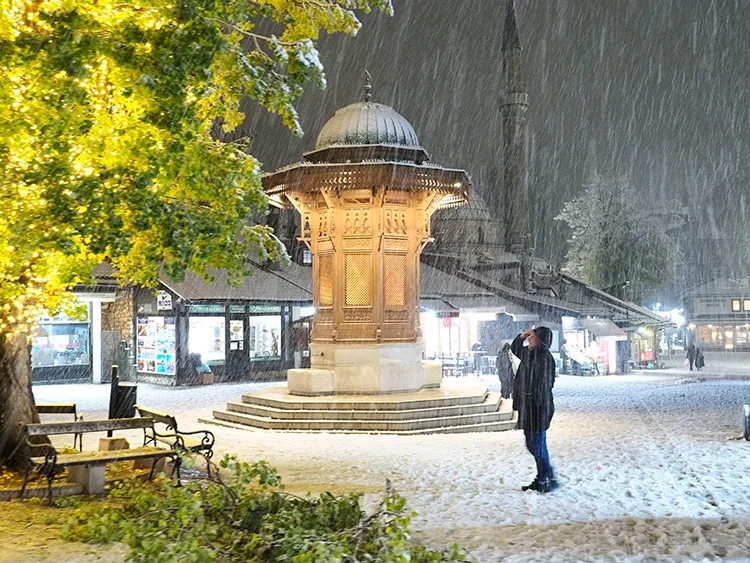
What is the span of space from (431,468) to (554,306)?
88.2 ft

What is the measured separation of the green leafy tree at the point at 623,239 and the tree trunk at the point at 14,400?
4008 centimetres

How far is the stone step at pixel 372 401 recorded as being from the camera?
15281 mm

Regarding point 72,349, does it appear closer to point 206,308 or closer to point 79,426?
point 206,308

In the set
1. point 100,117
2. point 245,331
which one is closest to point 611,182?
point 245,331

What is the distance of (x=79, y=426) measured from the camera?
9.17 metres

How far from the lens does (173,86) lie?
6.65 metres

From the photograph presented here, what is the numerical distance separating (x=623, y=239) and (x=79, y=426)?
40.0m

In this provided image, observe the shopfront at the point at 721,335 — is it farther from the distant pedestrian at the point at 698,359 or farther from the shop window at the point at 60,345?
the shop window at the point at 60,345

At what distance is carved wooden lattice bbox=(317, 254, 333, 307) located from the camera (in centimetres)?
1766

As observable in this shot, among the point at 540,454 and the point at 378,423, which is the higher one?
the point at 540,454

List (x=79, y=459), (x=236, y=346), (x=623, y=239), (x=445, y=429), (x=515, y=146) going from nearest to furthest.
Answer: (x=79, y=459), (x=445, y=429), (x=236, y=346), (x=623, y=239), (x=515, y=146)

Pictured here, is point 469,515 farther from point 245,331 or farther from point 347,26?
point 245,331

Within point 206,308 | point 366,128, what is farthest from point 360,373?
point 206,308

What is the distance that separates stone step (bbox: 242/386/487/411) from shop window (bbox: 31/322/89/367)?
13.6m
